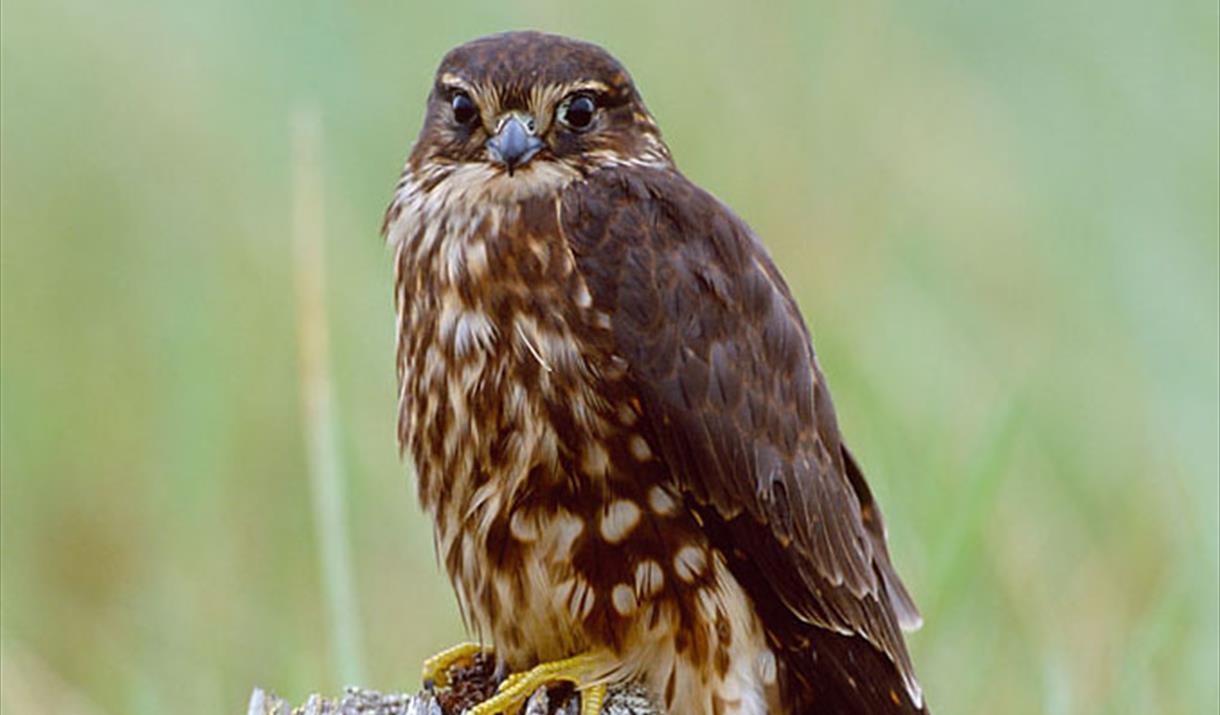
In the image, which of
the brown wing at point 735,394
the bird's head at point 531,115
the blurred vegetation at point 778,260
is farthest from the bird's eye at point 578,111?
the blurred vegetation at point 778,260

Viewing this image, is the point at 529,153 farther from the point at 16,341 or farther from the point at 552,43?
the point at 16,341

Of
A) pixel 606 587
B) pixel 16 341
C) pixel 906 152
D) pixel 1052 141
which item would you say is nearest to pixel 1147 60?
pixel 1052 141

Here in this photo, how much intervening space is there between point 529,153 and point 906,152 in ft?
8.08

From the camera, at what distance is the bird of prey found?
4.54 m

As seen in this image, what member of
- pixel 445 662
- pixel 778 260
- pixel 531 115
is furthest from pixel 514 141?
pixel 778 260

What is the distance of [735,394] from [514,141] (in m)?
0.55

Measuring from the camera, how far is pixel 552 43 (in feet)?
15.9

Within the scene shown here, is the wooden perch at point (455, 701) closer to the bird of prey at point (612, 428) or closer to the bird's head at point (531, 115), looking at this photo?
the bird of prey at point (612, 428)

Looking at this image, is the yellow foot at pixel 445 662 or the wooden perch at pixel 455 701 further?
the yellow foot at pixel 445 662

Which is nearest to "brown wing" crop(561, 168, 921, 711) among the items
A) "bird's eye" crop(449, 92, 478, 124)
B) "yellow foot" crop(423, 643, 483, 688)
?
"bird's eye" crop(449, 92, 478, 124)

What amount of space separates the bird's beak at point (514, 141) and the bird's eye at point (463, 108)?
68mm

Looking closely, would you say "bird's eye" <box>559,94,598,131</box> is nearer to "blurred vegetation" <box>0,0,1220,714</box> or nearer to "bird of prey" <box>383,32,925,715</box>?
"bird of prey" <box>383,32,925,715</box>

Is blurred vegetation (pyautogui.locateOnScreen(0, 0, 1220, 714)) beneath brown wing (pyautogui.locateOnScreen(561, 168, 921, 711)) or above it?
above

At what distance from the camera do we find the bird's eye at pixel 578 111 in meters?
4.79
